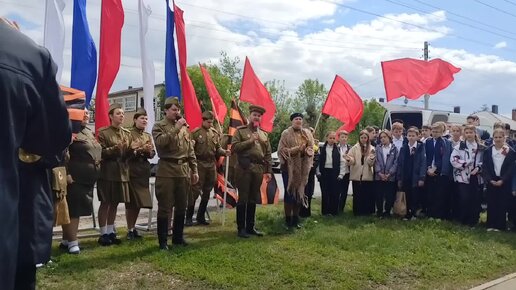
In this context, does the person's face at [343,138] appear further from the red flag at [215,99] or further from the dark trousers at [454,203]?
the red flag at [215,99]

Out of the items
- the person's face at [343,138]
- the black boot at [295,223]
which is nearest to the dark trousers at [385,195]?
the person's face at [343,138]

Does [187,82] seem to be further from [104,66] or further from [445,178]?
[445,178]

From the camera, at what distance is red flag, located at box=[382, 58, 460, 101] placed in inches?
462

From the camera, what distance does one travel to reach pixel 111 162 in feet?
23.1

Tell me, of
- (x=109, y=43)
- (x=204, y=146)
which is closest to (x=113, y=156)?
(x=204, y=146)

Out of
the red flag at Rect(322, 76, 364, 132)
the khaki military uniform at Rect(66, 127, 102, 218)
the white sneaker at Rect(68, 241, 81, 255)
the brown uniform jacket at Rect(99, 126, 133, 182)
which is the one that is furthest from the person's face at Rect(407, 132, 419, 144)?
the white sneaker at Rect(68, 241, 81, 255)

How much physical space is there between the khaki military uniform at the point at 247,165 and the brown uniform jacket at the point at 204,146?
3.07ft

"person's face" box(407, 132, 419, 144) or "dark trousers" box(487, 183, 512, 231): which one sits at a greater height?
"person's face" box(407, 132, 419, 144)

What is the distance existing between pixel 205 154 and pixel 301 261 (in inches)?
121

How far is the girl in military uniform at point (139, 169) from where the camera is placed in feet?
23.9

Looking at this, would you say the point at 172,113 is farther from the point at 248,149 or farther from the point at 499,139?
the point at 499,139

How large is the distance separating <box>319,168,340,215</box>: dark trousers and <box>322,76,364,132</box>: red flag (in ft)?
5.26

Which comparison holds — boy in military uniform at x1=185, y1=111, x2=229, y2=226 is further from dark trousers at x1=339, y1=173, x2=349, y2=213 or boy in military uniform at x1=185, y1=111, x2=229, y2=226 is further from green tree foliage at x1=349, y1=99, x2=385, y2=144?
green tree foliage at x1=349, y1=99, x2=385, y2=144

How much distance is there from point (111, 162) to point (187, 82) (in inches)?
111
